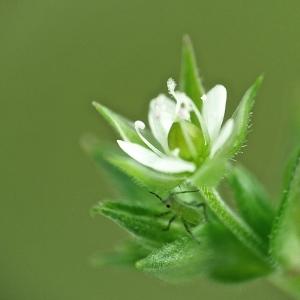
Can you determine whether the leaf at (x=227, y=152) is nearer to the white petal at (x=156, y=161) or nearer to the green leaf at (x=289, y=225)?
the white petal at (x=156, y=161)

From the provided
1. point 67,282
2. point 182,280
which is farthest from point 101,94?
point 182,280

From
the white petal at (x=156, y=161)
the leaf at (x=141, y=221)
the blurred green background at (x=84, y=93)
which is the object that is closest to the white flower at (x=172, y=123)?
the white petal at (x=156, y=161)

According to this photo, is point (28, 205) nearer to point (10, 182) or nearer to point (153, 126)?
point (10, 182)

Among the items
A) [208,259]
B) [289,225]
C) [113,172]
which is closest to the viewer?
[208,259]

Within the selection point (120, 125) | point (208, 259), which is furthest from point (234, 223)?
point (120, 125)

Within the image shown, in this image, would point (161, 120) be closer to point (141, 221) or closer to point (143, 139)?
point (143, 139)

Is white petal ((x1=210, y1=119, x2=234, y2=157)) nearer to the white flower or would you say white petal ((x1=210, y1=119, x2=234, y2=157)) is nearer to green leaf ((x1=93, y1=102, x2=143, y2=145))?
the white flower

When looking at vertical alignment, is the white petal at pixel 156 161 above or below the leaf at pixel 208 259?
above
